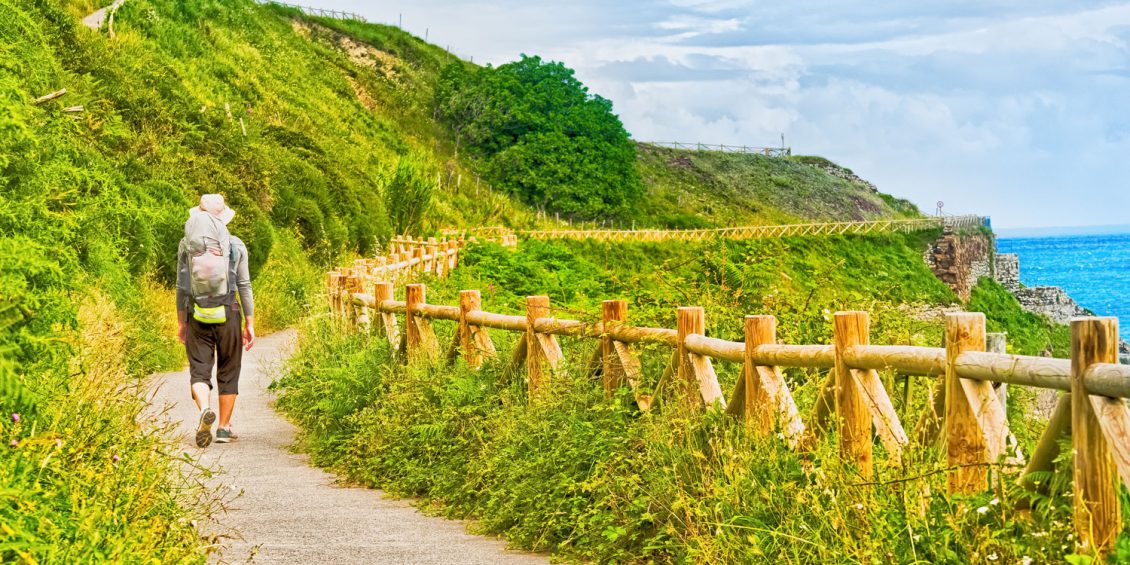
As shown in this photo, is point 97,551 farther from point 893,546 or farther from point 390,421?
point 390,421

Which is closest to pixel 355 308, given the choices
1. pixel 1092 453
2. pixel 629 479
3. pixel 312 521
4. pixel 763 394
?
pixel 312 521

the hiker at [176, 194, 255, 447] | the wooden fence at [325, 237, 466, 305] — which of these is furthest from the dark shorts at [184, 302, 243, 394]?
the wooden fence at [325, 237, 466, 305]

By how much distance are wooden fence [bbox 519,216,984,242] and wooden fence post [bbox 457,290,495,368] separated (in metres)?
44.9

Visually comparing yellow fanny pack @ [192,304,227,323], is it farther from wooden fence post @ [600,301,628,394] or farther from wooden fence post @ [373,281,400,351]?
wooden fence post @ [600,301,628,394]

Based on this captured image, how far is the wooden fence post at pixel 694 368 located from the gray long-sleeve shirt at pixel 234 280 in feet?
16.8

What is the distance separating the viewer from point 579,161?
73062mm

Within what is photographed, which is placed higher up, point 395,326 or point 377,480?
point 395,326

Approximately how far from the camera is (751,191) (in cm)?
11469

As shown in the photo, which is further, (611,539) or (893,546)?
(611,539)

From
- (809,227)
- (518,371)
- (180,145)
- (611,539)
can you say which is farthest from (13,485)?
(809,227)

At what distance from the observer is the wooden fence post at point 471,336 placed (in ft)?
34.4

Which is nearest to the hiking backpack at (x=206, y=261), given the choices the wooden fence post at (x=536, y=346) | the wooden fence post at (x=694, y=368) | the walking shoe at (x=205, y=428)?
the walking shoe at (x=205, y=428)

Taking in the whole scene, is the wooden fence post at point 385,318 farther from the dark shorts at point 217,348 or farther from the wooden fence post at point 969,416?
the wooden fence post at point 969,416

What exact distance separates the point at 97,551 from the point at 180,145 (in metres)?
26.2
